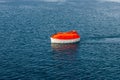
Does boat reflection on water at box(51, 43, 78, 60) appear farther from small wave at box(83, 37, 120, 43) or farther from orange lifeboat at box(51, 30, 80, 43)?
small wave at box(83, 37, 120, 43)

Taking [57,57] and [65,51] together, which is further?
[65,51]

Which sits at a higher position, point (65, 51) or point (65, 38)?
point (65, 38)

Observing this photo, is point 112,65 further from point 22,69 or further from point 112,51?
point 22,69

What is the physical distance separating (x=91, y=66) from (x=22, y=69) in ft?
98.3

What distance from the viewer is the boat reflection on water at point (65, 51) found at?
15245 cm

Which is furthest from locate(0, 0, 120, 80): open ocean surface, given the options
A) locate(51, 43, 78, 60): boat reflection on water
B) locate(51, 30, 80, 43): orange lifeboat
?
locate(51, 30, 80, 43): orange lifeboat

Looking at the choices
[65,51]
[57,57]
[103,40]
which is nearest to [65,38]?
[65,51]

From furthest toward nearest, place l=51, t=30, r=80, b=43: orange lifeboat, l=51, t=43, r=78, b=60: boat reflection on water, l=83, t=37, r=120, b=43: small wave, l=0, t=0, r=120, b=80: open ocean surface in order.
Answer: l=83, t=37, r=120, b=43: small wave → l=51, t=30, r=80, b=43: orange lifeboat → l=51, t=43, r=78, b=60: boat reflection on water → l=0, t=0, r=120, b=80: open ocean surface

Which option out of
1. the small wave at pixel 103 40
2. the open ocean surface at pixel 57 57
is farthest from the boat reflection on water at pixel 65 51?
the small wave at pixel 103 40

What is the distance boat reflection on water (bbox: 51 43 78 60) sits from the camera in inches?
6002

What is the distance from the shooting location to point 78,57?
153m

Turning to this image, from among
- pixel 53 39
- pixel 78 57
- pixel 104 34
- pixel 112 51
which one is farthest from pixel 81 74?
pixel 104 34

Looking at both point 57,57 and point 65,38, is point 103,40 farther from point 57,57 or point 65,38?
point 57,57

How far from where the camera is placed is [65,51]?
161m
